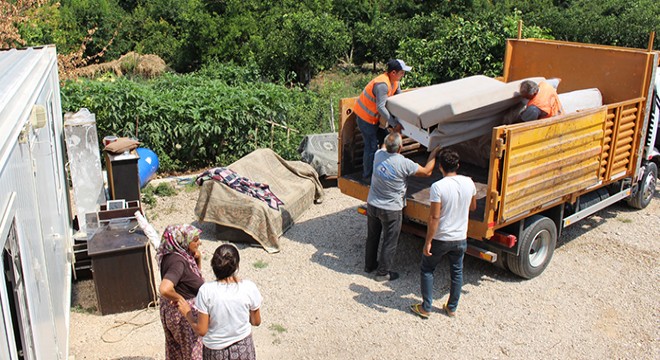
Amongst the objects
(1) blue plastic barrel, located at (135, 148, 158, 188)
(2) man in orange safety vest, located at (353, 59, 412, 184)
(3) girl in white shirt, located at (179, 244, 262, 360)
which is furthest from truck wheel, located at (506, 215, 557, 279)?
(1) blue plastic barrel, located at (135, 148, 158, 188)

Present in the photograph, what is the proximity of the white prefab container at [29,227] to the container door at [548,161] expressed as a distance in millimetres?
4205

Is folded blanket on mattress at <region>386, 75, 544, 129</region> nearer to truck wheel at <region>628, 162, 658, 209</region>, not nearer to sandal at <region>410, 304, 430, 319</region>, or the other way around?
sandal at <region>410, 304, 430, 319</region>

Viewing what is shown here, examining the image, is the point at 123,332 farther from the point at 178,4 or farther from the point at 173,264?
the point at 178,4

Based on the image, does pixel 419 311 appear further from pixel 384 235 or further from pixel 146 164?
pixel 146 164

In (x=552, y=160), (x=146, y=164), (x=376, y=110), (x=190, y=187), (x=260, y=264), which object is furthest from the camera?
(x=190, y=187)

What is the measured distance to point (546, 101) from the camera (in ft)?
23.7

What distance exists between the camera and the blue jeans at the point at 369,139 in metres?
7.94

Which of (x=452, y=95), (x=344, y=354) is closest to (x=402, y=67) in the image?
(x=452, y=95)

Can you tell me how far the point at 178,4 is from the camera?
2941 cm

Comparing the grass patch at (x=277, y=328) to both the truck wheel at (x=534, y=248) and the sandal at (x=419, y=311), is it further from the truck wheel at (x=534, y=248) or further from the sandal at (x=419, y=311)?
the truck wheel at (x=534, y=248)

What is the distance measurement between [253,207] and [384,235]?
1.91m

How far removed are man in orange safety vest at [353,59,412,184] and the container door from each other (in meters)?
1.64

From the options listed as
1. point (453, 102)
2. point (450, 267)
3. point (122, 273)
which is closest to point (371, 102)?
point (453, 102)

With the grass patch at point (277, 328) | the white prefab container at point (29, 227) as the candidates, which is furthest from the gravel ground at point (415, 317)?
the white prefab container at point (29, 227)
